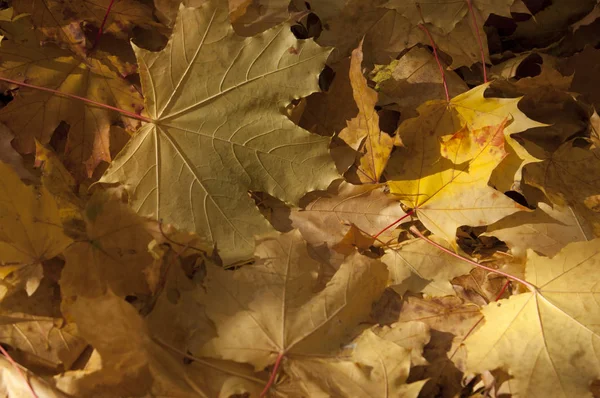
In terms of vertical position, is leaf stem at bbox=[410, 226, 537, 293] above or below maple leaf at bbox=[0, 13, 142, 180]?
below

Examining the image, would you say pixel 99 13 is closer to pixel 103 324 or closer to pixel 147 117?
pixel 147 117

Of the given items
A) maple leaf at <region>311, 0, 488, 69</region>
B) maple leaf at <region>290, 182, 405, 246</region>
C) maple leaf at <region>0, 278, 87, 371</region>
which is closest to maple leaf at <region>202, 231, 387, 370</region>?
maple leaf at <region>290, 182, 405, 246</region>

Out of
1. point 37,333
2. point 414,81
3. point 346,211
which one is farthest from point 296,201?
point 37,333

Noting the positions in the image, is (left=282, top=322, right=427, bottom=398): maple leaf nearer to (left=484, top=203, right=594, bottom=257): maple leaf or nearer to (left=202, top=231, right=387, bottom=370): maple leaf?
(left=202, top=231, right=387, bottom=370): maple leaf

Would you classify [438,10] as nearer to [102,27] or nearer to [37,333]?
[102,27]

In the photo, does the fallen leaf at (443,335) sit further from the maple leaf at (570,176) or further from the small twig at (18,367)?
the small twig at (18,367)

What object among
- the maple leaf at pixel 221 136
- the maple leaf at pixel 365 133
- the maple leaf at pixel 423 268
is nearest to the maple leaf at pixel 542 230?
the maple leaf at pixel 423 268
